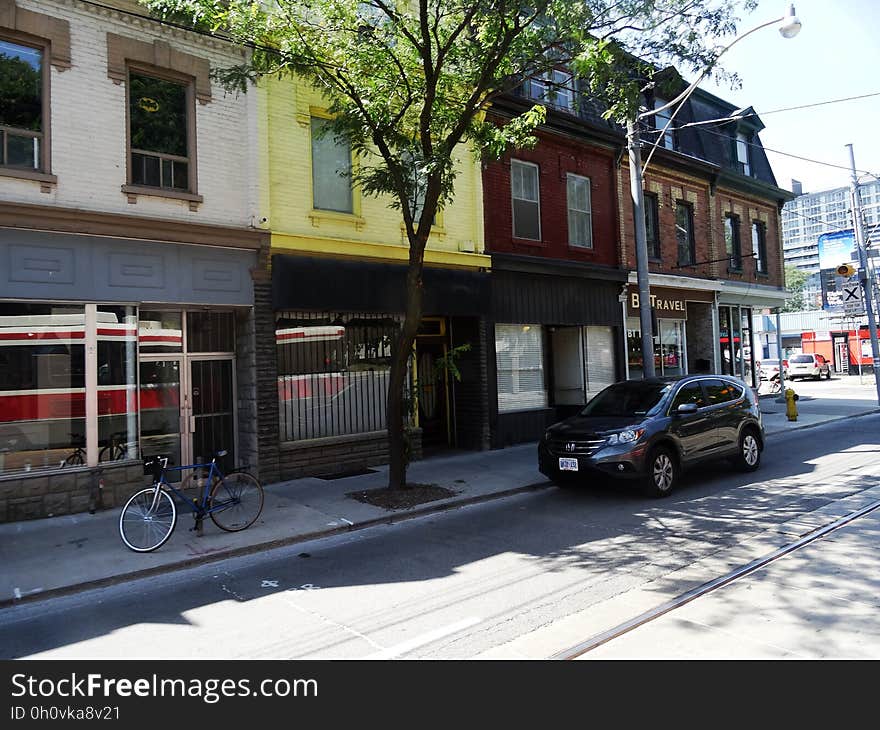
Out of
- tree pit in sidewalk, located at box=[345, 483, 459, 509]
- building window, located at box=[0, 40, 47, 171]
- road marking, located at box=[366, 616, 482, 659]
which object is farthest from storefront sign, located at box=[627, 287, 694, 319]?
road marking, located at box=[366, 616, 482, 659]

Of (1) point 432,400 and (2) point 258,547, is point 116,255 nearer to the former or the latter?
(2) point 258,547

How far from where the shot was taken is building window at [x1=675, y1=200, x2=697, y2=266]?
20312 millimetres

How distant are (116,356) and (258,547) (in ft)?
13.3

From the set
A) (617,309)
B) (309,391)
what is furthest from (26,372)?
(617,309)

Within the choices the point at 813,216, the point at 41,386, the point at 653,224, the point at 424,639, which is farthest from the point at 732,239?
the point at 813,216

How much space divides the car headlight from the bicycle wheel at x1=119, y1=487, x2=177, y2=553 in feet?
18.7

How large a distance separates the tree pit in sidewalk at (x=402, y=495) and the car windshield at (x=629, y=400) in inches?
106

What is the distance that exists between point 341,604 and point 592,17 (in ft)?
27.7

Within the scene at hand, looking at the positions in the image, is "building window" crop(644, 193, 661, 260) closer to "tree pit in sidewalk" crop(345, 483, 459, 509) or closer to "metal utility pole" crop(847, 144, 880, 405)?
"metal utility pole" crop(847, 144, 880, 405)

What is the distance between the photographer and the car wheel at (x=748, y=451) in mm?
10688

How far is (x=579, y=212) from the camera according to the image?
16875 millimetres

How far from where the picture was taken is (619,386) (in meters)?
10.7

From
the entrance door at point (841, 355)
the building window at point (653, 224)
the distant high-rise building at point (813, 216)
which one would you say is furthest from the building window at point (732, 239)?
the distant high-rise building at point (813, 216)

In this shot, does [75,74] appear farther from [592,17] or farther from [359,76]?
[592,17]
